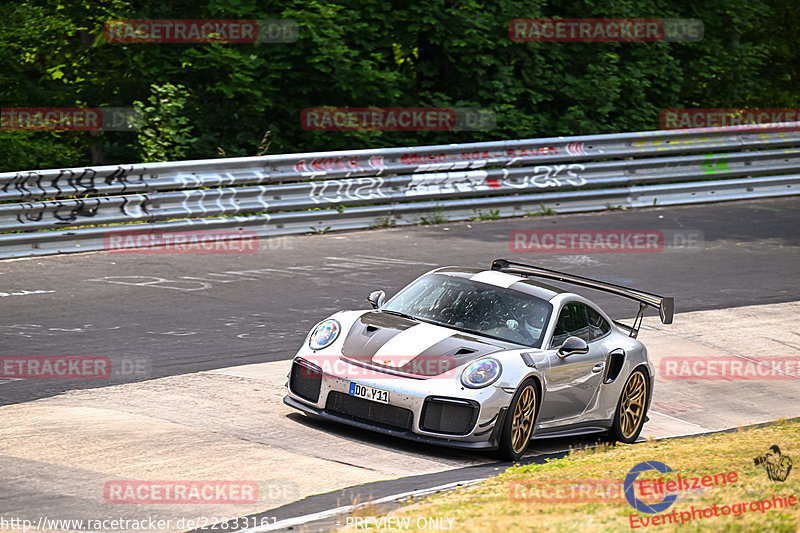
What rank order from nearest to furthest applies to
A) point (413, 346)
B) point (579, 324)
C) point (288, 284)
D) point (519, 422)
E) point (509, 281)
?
point (519, 422) < point (413, 346) < point (579, 324) < point (509, 281) < point (288, 284)

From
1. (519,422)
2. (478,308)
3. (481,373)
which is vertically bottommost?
(519,422)

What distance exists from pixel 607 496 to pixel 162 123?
13903 millimetres

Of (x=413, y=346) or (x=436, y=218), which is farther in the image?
(x=436, y=218)

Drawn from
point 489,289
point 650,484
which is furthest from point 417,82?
point 650,484

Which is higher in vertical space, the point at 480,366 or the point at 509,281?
the point at 509,281

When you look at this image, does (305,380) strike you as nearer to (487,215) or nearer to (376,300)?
(376,300)

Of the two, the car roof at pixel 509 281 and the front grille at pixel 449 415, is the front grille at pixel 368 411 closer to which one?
the front grille at pixel 449 415

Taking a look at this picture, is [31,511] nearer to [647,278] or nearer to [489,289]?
[489,289]

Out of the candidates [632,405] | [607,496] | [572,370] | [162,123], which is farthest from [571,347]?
[162,123]

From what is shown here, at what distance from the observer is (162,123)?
19.0m

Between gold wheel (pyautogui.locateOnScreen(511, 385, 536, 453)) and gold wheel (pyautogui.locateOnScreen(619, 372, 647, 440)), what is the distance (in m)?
1.42

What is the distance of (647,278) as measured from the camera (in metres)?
15.6

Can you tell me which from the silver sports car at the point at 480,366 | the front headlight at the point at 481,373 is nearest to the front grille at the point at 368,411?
the silver sports car at the point at 480,366

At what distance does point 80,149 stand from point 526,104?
8741 mm
